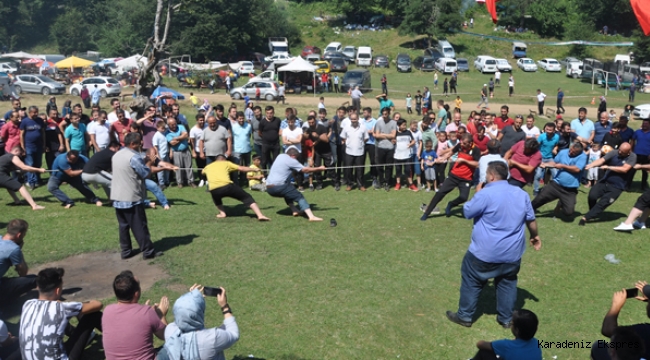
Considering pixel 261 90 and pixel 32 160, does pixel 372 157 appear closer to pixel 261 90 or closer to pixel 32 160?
pixel 32 160

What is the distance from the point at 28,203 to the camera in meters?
12.5

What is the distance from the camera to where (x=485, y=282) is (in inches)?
278

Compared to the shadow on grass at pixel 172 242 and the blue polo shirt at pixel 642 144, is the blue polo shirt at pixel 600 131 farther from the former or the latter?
the shadow on grass at pixel 172 242

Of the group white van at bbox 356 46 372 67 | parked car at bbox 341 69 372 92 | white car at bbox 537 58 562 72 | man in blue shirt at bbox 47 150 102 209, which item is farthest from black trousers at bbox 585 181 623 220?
white car at bbox 537 58 562 72

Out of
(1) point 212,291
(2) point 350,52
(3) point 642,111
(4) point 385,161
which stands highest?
(2) point 350,52

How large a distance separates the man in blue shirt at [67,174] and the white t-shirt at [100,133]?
179cm

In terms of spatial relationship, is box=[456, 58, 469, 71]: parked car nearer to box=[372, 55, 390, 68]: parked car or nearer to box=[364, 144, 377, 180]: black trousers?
box=[372, 55, 390, 68]: parked car

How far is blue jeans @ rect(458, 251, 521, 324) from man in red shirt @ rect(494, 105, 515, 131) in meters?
8.81

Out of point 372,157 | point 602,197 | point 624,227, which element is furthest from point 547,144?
point 372,157

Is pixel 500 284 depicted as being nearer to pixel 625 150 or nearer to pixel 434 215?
pixel 434 215

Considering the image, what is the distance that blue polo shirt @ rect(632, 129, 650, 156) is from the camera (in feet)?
44.6

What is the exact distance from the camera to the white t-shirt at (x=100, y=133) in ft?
46.3

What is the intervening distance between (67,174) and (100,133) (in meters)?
2.36

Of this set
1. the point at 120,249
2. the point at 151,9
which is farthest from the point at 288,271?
the point at 151,9
